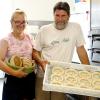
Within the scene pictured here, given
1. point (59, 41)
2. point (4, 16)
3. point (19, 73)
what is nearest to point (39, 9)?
point (4, 16)

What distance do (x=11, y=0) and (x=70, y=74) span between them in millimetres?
3763

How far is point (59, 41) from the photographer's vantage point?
6.71ft

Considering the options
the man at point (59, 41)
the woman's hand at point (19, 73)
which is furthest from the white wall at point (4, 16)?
the woman's hand at point (19, 73)

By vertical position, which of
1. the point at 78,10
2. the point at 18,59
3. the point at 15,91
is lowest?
the point at 15,91

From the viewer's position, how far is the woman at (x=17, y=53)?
198 centimetres

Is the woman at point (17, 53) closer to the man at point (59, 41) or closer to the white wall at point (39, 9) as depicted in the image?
the man at point (59, 41)

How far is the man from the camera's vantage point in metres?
2.03

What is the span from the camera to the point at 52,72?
172cm

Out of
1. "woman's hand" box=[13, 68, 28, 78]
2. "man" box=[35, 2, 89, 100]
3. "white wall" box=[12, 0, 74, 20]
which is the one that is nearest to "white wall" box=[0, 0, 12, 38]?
"white wall" box=[12, 0, 74, 20]

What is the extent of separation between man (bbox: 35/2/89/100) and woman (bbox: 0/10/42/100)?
0.31ft

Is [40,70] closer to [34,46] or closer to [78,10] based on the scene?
[34,46]

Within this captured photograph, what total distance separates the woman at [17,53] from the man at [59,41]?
0.09 metres

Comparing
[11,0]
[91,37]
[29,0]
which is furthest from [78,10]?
[11,0]

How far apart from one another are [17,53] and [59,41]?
1.20 ft
